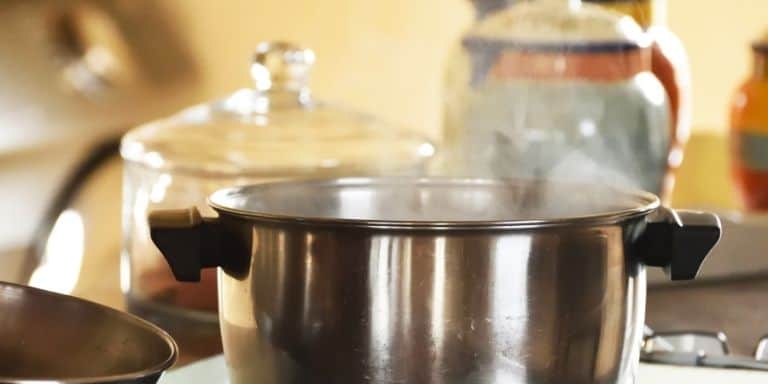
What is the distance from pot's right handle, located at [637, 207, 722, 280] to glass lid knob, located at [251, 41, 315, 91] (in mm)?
348

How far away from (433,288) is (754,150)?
725 mm

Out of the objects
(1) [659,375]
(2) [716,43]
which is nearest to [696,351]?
(1) [659,375]

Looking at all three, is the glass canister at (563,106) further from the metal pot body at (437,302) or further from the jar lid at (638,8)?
the metal pot body at (437,302)

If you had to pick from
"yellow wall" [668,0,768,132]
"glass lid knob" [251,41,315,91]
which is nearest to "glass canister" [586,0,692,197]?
"glass lid knob" [251,41,315,91]

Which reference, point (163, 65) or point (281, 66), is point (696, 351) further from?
point (163, 65)

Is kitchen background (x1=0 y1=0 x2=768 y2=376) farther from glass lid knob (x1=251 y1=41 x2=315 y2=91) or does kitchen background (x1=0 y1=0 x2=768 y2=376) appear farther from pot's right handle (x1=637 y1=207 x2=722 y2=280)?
pot's right handle (x1=637 y1=207 x2=722 y2=280)

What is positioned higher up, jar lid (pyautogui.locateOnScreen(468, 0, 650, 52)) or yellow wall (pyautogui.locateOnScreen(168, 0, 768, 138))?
jar lid (pyautogui.locateOnScreen(468, 0, 650, 52))

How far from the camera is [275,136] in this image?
0.77m

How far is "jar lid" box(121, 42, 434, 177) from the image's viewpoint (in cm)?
74

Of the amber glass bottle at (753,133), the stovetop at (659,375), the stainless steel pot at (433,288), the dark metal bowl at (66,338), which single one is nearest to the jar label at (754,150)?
the amber glass bottle at (753,133)

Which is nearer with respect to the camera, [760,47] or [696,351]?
[696,351]

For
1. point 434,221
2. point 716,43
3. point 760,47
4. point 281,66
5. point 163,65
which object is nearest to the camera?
point 434,221

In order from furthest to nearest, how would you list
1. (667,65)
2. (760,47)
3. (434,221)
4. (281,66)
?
1. (760,47)
2. (667,65)
3. (281,66)
4. (434,221)

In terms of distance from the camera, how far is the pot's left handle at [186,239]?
43 cm
